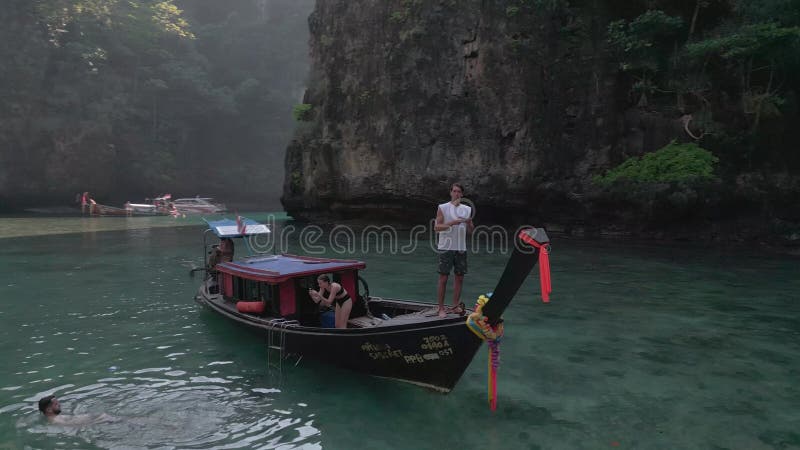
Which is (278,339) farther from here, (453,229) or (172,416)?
(453,229)

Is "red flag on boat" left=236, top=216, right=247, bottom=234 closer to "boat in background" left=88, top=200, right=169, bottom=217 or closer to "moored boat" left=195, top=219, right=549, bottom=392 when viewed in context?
"moored boat" left=195, top=219, right=549, bottom=392

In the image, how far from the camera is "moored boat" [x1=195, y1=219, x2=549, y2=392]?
609 cm

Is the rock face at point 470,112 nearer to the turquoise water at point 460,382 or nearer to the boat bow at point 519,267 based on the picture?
the turquoise water at point 460,382

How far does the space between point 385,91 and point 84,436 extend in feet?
74.9

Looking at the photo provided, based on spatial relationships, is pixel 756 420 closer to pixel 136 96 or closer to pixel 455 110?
pixel 455 110

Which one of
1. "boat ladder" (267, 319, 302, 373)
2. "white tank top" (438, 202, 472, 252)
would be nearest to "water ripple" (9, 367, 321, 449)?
"boat ladder" (267, 319, 302, 373)

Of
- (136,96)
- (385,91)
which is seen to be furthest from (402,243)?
(136,96)

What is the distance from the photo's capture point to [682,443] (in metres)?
5.60

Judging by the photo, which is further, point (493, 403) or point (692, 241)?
point (692, 241)

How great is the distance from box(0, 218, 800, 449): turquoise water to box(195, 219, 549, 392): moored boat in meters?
0.37

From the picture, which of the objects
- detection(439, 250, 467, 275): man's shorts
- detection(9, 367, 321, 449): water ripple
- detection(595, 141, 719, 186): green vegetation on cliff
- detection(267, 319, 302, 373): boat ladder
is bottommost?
detection(9, 367, 321, 449): water ripple

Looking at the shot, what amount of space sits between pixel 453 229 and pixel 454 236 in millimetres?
102

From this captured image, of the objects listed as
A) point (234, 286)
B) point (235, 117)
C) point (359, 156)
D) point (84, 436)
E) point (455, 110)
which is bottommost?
point (84, 436)

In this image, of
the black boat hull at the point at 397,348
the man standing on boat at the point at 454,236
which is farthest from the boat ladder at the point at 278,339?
the man standing on boat at the point at 454,236
